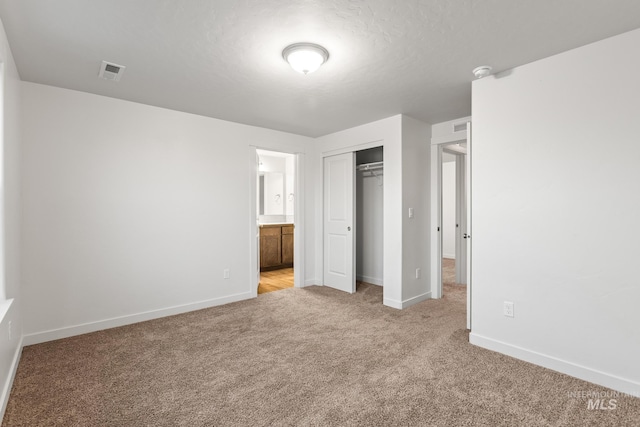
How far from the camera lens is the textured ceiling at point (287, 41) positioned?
1.86 meters

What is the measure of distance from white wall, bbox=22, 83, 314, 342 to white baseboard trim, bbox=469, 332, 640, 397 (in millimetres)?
2884

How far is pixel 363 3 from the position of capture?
5.98 ft

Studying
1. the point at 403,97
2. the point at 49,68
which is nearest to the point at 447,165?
the point at 403,97

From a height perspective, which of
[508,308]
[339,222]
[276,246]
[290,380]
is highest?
[339,222]

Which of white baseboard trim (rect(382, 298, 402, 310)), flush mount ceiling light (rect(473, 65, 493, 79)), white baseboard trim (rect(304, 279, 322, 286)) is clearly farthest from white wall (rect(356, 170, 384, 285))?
flush mount ceiling light (rect(473, 65, 493, 79))

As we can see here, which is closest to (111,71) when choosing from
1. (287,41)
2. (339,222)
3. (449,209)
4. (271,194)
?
(287,41)

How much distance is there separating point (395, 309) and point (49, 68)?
4.08m

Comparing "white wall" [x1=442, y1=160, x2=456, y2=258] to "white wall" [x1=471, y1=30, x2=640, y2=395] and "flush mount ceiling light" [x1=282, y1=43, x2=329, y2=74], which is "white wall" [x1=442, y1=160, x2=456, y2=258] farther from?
"flush mount ceiling light" [x1=282, y1=43, x2=329, y2=74]

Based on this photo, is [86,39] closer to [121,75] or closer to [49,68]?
[121,75]

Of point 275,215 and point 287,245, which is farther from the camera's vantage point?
point 275,215

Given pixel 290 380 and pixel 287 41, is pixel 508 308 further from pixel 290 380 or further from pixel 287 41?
pixel 287 41

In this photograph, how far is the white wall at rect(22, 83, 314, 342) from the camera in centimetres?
296

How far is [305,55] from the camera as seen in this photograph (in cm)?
230

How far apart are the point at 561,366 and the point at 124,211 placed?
4.13 meters
